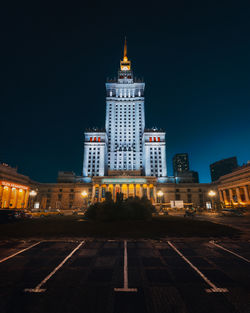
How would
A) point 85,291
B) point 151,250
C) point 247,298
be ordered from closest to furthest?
1. point 247,298
2. point 85,291
3. point 151,250

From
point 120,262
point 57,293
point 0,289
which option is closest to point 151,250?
point 120,262

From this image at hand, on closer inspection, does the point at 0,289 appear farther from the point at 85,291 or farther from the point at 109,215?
the point at 109,215

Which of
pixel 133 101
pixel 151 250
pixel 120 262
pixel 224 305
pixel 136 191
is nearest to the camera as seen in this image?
pixel 224 305

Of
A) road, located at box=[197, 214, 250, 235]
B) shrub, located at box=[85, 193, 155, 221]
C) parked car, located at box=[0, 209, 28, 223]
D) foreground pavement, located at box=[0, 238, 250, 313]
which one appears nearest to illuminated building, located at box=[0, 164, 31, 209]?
parked car, located at box=[0, 209, 28, 223]

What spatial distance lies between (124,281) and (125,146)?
404ft

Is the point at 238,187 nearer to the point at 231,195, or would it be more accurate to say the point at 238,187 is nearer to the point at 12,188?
the point at 231,195

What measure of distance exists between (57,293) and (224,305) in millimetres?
5086

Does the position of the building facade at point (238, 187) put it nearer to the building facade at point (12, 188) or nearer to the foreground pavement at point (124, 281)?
the foreground pavement at point (124, 281)

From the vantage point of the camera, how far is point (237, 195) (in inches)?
2589

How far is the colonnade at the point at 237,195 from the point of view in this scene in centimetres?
6100

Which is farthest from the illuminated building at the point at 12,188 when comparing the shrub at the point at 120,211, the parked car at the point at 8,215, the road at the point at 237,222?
the road at the point at 237,222

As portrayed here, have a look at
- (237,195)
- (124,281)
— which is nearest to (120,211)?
(124,281)

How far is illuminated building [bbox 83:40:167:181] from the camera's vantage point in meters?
118

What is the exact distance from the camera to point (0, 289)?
5.35 m
